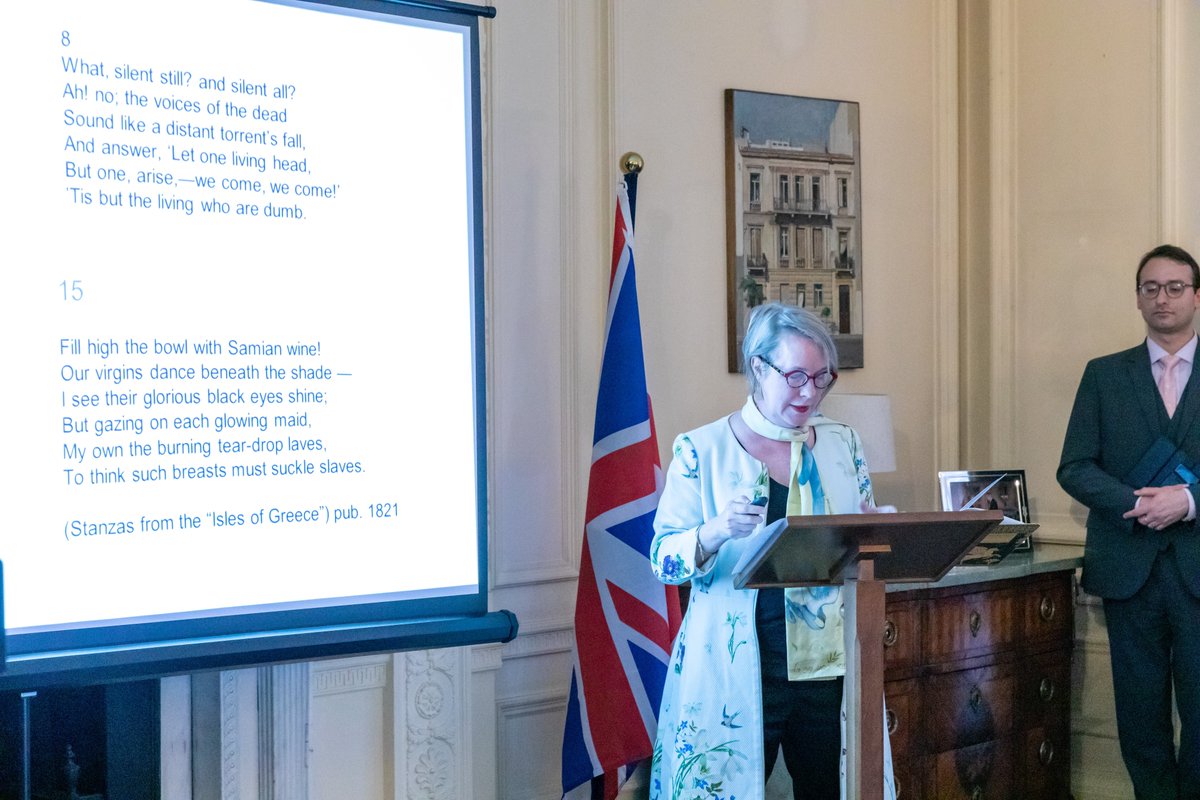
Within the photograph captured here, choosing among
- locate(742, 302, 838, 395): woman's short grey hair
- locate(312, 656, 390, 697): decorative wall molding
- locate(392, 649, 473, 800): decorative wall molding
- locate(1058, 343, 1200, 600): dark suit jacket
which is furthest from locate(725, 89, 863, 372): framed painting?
locate(312, 656, 390, 697): decorative wall molding

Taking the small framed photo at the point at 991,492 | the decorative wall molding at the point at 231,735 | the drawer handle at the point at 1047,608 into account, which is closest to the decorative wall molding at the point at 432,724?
the decorative wall molding at the point at 231,735

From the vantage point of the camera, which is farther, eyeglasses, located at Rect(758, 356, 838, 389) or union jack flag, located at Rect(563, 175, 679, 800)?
union jack flag, located at Rect(563, 175, 679, 800)

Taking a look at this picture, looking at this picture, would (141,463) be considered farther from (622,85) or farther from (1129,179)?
(1129,179)

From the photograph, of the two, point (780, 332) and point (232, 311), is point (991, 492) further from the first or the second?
Result: point (232, 311)

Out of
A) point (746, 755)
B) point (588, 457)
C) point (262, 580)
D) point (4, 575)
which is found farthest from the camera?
point (588, 457)

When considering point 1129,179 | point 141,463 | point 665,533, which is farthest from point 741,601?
point 1129,179

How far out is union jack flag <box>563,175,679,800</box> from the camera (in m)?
3.01

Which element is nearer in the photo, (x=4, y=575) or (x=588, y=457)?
(x=4, y=575)

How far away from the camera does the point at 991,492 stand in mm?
3969

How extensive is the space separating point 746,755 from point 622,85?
207cm

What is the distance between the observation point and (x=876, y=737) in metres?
1.96

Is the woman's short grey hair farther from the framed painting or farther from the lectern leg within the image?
the framed painting

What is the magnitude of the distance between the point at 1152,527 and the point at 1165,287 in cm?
74

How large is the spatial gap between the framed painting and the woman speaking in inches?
50.0
